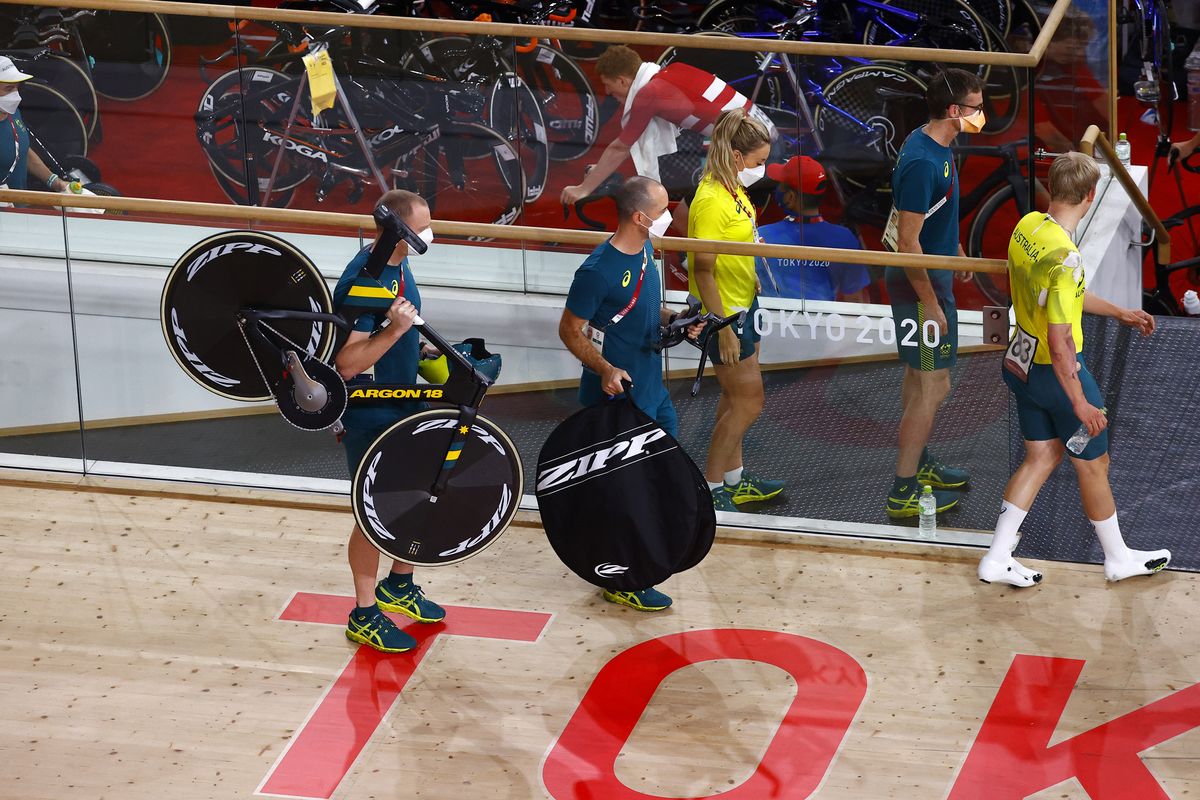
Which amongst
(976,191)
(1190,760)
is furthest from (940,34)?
(1190,760)

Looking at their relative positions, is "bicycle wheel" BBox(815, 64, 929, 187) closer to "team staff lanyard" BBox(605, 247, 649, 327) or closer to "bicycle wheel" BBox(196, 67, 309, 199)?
"team staff lanyard" BBox(605, 247, 649, 327)

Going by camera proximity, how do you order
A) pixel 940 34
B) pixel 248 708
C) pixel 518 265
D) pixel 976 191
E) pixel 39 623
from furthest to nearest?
pixel 940 34
pixel 976 191
pixel 518 265
pixel 39 623
pixel 248 708

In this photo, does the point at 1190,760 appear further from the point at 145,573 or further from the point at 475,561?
the point at 145,573

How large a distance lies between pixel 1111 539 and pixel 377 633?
2.73m

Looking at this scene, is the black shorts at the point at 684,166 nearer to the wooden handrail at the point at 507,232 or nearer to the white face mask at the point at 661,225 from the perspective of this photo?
the wooden handrail at the point at 507,232

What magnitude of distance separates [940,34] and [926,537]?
489 centimetres

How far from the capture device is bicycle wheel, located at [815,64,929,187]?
303 inches

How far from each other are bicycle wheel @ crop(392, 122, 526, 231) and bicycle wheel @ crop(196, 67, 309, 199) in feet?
1.76

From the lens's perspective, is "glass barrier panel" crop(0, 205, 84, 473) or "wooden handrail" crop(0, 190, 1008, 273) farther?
"glass barrier panel" crop(0, 205, 84, 473)

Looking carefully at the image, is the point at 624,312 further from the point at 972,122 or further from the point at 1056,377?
the point at 972,122

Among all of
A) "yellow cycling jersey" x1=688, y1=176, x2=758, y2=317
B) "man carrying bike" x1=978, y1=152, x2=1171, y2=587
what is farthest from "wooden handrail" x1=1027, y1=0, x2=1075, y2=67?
"yellow cycling jersey" x1=688, y1=176, x2=758, y2=317

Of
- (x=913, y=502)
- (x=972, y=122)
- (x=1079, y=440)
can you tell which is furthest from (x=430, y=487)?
(x=972, y=122)

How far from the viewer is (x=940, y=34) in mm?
10281

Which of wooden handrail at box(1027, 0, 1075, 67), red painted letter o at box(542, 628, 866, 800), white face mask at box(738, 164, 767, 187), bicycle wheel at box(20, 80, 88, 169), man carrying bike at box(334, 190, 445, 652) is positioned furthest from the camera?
bicycle wheel at box(20, 80, 88, 169)
